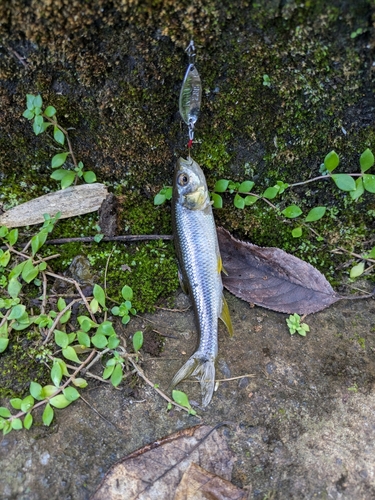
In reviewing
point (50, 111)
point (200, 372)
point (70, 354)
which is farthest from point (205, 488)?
point (50, 111)

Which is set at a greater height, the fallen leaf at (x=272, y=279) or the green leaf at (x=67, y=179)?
the green leaf at (x=67, y=179)

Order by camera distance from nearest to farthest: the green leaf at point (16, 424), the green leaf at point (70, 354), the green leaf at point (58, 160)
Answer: the green leaf at point (16, 424) < the green leaf at point (70, 354) < the green leaf at point (58, 160)

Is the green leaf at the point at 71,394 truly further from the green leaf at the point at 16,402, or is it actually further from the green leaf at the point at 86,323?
the green leaf at the point at 86,323

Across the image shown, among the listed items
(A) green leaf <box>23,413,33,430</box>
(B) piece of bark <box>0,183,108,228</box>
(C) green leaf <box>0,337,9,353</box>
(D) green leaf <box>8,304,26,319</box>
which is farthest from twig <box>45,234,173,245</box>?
(A) green leaf <box>23,413,33,430</box>

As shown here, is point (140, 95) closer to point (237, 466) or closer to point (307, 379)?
point (307, 379)

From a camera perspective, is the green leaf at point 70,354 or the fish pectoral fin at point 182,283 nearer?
the green leaf at point 70,354

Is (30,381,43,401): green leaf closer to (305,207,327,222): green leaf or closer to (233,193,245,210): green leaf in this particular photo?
(233,193,245,210): green leaf

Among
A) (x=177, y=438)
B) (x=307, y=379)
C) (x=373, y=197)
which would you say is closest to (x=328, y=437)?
(x=307, y=379)

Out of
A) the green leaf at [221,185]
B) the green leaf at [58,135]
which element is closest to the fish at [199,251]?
the green leaf at [221,185]
